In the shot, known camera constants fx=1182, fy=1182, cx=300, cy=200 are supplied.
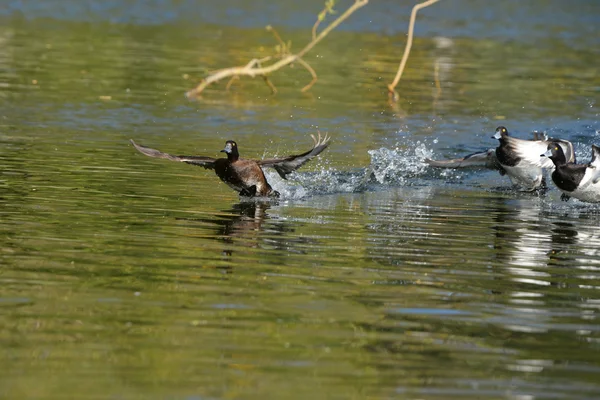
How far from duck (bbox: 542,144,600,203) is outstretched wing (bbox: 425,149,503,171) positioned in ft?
8.11

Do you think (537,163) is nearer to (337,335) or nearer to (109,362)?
(337,335)

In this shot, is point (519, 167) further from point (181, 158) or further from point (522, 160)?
point (181, 158)

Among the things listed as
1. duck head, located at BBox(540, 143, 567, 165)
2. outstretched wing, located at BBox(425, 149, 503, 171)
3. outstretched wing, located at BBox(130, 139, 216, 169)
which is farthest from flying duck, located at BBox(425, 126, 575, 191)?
outstretched wing, located at BBox(130, 139, 216, 169)

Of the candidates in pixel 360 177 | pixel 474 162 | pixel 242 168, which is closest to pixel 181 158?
pixel 242 168

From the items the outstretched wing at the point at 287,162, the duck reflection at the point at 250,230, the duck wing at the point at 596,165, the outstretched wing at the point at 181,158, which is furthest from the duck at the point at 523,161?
the outstretched wing at the point at 181,158

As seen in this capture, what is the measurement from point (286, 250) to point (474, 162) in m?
6.50

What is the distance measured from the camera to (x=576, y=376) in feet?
21.0

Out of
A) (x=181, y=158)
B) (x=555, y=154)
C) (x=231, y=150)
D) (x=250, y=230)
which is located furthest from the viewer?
(x=555, y=154)

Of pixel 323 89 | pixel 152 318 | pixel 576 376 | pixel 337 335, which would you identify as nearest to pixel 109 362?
pixel 152 318

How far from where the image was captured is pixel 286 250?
977 centimetres

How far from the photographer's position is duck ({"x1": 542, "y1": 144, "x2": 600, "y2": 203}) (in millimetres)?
12766

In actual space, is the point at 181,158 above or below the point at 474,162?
above

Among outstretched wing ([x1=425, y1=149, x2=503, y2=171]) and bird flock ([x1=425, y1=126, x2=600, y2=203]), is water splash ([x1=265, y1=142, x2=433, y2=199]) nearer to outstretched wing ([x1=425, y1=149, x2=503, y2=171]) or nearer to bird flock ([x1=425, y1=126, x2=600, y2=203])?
outstretched wing ([x1=425, y1=149, x2=503, y2=171])

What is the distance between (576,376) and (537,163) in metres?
8.59
